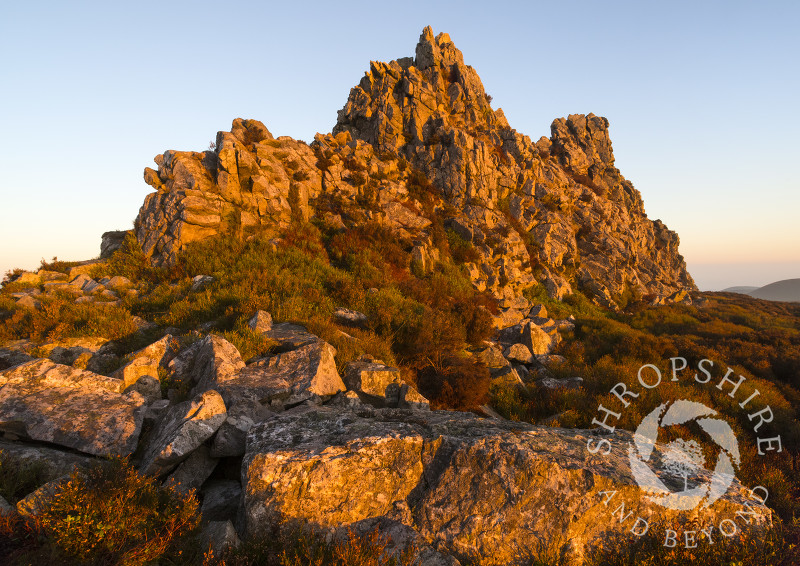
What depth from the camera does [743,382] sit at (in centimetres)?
1118

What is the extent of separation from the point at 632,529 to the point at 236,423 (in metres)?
5.52

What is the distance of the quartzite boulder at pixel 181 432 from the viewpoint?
4.71 m

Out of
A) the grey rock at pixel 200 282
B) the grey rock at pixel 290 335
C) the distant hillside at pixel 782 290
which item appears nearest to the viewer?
the grey rock at pixel 290 335

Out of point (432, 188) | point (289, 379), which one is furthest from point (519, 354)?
point (432, 188)

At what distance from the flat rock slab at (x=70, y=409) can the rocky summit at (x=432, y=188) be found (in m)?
9.72

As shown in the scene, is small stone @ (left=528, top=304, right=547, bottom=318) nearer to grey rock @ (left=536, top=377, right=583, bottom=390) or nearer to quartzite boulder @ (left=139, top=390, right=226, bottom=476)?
grey rock @ (left=536, top=377, right=583, bottom=390)

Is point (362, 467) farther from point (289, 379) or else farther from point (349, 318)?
point (349, 318)

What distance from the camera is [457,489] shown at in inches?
172

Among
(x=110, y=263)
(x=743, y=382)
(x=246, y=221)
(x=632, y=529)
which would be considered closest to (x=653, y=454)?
(x=632, y=529)

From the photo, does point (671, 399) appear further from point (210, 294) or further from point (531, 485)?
point (210, 294)

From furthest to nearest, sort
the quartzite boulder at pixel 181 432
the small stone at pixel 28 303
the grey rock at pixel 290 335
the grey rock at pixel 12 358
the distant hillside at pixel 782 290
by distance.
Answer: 1. the distant hillside at pixel 782 290
2. the small stone at pixel 28 303
3. the grey rock at pixel 290 335
4. the grey rock at pixel 12 358
5. the quartzite boulder at pixel 181 432

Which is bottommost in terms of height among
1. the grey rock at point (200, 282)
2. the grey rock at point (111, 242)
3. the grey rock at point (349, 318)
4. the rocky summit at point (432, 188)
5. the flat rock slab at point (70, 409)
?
the flat rock slab at point (70, 409)

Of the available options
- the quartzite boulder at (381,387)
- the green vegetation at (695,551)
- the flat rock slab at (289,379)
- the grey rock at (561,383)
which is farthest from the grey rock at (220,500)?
the grey rock at (561,383)

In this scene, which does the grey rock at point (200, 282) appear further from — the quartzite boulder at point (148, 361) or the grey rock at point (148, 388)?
the grey rock at point (148, 388)
